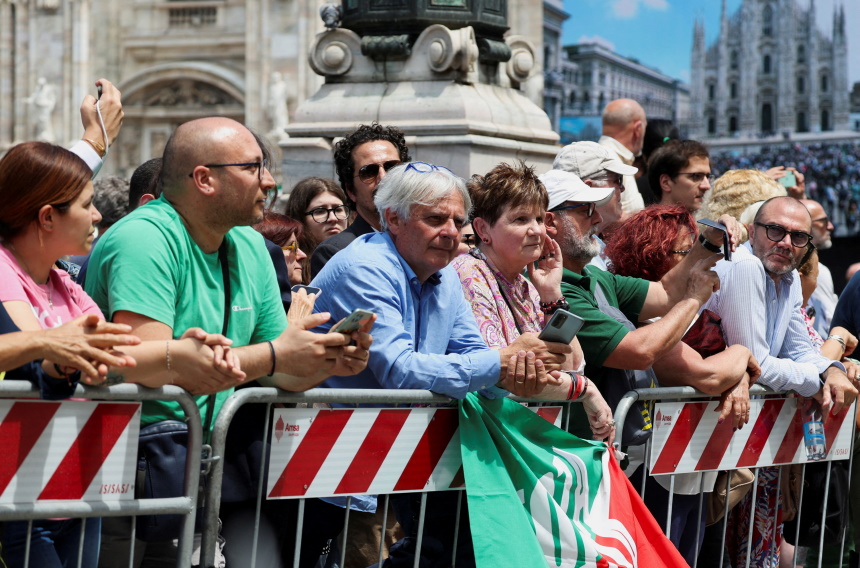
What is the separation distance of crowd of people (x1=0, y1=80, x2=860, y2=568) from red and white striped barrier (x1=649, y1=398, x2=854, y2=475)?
71 millimetres

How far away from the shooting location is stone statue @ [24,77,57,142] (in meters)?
27.3

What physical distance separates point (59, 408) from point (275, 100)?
23255 millimetres

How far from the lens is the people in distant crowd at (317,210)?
17.5 feet

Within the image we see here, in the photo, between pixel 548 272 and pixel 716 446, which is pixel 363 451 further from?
pixel 716 446

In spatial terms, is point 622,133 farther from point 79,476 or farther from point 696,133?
point 696,133

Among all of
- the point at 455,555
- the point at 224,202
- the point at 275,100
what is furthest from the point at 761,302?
the point at 275,100

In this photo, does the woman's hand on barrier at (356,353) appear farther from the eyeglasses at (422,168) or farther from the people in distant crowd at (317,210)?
the people in distant crowd at (317,210)

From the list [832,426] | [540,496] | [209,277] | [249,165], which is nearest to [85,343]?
[209,277]

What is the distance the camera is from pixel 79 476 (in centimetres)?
271

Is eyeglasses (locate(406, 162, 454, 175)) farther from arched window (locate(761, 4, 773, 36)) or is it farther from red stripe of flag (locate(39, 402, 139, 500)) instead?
arched window (locate(761, 4, 773, 36))

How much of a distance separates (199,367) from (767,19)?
12.9 m

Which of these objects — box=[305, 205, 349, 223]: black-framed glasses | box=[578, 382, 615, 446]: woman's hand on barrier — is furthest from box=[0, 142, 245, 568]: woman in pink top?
box=[305, 205, 349, 223]: black-framed glasses

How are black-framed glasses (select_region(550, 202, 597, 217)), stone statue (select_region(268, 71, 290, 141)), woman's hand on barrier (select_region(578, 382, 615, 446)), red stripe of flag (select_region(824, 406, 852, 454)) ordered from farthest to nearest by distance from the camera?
stone statue (select_region(268, 71, 290, 141))
red stripe of flag (select_region(824, 406, 852, 454))
black-framed glasses (select_region(550, 202, 597, 217))
woman's hand on barrier (select_region(578, 382, 615, 446))

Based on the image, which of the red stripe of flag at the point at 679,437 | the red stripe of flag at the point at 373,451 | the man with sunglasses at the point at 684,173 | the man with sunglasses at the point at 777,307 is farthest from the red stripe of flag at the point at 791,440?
the man with sunglasses at the point at 684,173
